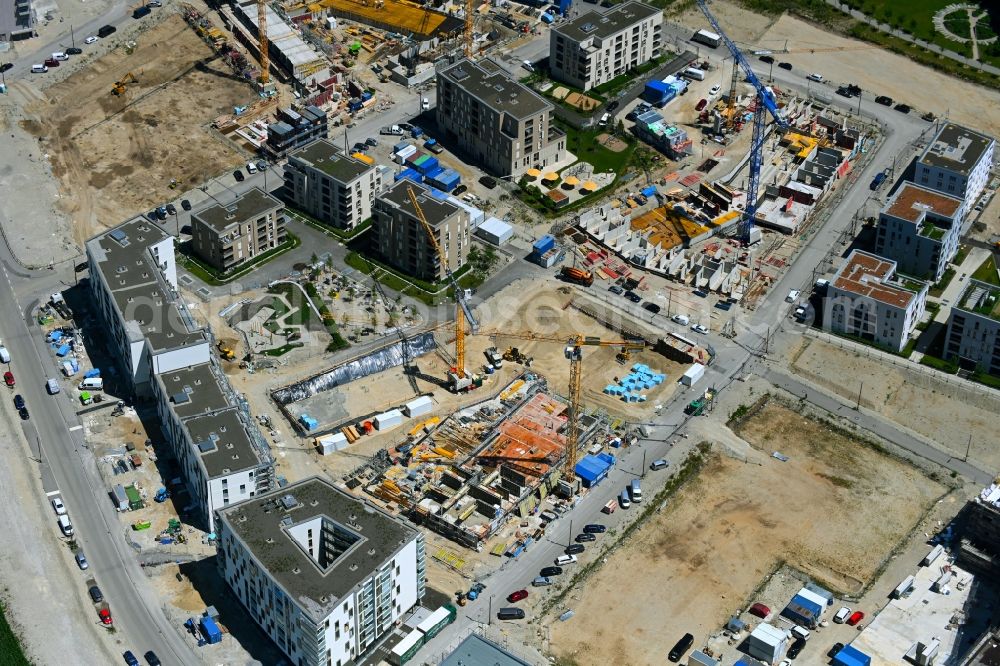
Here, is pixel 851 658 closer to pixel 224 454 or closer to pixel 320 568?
pixel 320 568

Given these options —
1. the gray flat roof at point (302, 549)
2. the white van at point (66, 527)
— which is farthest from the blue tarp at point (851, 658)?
the white van at point (66, 527)

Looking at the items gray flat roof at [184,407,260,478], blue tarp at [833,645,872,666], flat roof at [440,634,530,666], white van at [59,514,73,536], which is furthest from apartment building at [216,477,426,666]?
blue tarp at [833,645,872,666]

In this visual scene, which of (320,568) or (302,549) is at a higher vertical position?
(302,549)

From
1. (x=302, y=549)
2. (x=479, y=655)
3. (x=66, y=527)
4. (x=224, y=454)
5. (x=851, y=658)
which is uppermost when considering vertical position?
(x=302, y=549)

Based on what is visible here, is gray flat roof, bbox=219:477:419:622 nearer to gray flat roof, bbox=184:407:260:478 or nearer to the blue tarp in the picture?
gray flat roof, bbox=184:407:260:478

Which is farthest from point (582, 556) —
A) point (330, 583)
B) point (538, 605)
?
point (330, 583)

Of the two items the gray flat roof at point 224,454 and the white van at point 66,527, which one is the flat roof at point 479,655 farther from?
the white van at point 66,527

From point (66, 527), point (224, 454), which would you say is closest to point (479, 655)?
point (224, 454)
